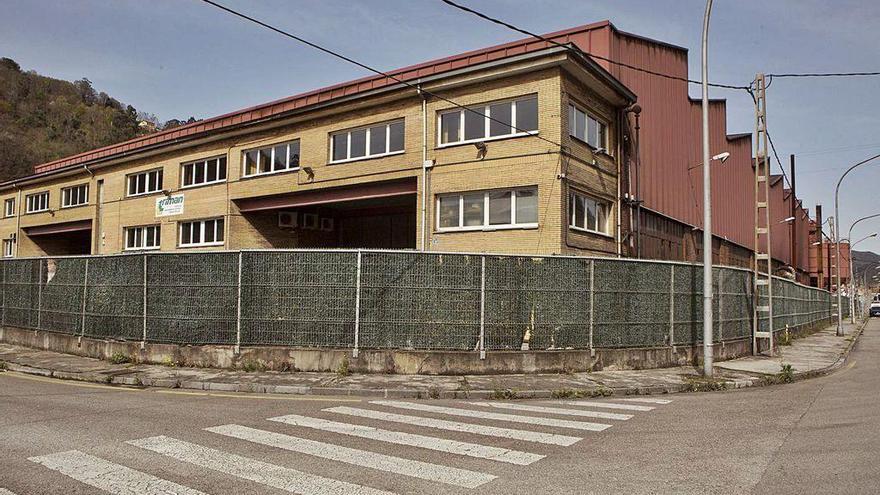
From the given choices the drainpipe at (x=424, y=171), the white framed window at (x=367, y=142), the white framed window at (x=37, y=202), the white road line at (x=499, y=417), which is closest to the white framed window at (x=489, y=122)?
the drainpipe at (x=424, y=171)

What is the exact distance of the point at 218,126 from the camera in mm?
27578

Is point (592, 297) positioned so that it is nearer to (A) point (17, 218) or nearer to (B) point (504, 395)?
(B) point (504, 395)

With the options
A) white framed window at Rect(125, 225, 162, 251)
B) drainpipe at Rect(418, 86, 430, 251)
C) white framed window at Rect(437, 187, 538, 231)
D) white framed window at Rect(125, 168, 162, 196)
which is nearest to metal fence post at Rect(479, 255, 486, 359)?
white framed window at Rect(437, 187, 538, 231)

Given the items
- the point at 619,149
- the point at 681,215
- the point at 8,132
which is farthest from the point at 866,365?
the point at 8,132

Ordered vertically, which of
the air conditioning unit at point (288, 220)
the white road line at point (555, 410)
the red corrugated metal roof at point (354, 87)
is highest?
the red corrugated metal roof at point (354, 87)

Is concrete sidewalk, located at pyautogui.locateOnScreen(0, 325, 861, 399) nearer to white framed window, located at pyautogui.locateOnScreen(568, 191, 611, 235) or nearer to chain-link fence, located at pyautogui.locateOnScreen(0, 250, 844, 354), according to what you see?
chain-link fence, located at pyautogui.locateOnScreen(0, 250, 844, 354)

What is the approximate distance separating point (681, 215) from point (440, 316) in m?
20.4

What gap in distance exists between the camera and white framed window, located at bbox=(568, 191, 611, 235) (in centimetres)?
1806

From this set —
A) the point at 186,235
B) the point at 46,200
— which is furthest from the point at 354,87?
the point at 46,200

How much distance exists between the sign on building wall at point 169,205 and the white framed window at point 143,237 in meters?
0.93

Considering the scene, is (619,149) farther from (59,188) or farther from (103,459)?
(59,188)

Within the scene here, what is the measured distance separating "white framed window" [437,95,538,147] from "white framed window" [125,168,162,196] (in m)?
18.4

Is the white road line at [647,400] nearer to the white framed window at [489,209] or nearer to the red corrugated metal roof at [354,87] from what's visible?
the white framed window at [489,209]

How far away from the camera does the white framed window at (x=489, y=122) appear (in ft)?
58.8
